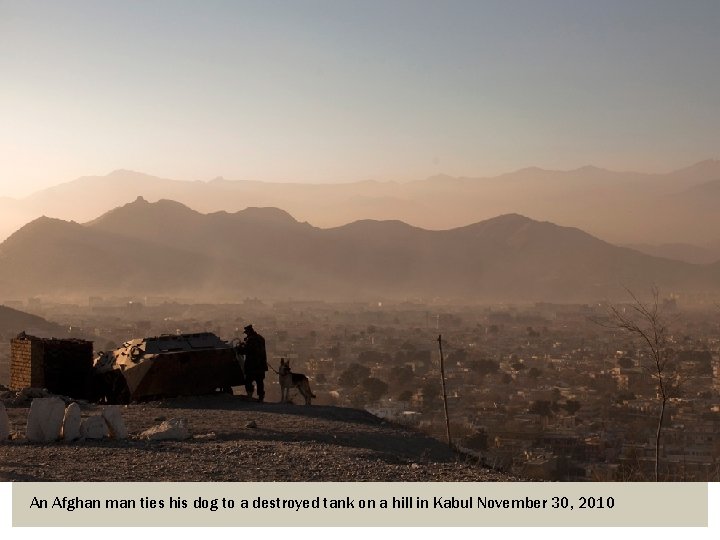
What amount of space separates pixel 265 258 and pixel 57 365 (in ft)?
415

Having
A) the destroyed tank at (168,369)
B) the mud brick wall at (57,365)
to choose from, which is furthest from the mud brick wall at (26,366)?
the destroyed tank at (168,369)

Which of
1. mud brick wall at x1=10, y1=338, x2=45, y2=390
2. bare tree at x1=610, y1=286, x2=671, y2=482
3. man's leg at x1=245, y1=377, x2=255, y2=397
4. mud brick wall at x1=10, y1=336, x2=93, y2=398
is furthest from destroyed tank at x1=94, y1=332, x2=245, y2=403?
bare tree at x1=610, y1=286, x2=671, y2=482

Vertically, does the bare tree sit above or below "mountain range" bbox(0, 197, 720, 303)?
below

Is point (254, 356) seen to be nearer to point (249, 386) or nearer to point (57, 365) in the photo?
point (249, 386)

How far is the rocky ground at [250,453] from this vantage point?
35.6 feet

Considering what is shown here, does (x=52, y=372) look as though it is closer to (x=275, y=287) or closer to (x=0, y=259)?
(x=0, y=259)

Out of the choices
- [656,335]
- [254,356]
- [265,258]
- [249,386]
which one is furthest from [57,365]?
[265,258]

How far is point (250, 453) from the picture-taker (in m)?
12.3

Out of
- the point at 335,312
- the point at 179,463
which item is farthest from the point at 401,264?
the point at 179,463

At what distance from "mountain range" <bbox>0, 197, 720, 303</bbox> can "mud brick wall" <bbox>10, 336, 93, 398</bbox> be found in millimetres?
92741

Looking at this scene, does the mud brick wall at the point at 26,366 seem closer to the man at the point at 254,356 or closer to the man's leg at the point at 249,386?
the man's leg at the point at 249,386

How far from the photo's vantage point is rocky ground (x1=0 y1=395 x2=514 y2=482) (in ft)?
35.6

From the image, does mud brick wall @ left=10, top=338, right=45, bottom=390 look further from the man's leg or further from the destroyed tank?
the man's leg

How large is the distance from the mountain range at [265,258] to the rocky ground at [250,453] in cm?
9571
